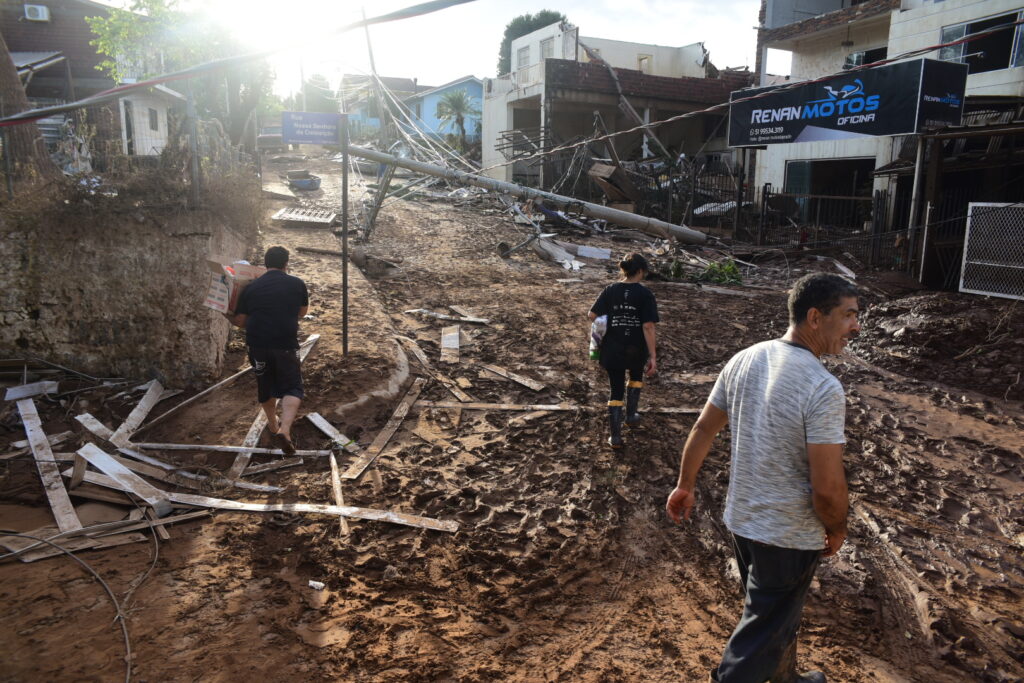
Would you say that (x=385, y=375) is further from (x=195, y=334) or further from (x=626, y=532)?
(x=626, y=532)

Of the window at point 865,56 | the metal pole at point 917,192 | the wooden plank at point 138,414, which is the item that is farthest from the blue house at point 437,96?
the wooden plank at point 138,414

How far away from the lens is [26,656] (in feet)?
11.4

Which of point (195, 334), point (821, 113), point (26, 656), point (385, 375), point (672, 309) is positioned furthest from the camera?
point (821, 113)

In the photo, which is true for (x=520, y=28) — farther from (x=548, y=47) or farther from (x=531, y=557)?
(x=531, y=557)

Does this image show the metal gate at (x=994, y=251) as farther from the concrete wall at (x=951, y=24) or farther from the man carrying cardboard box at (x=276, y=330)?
the man carrying cardboard box at (x=276, y=330)

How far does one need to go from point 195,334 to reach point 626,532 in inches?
209

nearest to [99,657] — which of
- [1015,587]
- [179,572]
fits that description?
[179,572]


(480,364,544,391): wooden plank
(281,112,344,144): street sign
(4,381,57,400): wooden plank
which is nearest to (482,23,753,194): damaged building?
(480,364,544,391): wooden plank

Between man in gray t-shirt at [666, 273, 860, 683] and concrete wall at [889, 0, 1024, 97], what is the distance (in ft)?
61.7

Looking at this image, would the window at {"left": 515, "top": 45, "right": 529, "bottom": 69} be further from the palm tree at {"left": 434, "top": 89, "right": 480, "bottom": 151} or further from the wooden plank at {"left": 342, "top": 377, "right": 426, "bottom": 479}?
the wooden plank at {"left": 342, "top": 377, "right": 426, "bottom": 479}

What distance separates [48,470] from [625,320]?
5.17m

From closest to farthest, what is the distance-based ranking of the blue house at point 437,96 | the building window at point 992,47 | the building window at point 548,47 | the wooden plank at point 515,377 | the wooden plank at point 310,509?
the wooden plank at point 310,509
the wooden plank at point 515,377
the building window at point 992,47
the building window at point 548,47
the blue house at point 437,96

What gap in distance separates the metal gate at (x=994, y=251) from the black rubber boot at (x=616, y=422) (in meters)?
8.48

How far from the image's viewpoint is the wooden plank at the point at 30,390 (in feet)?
22.3
